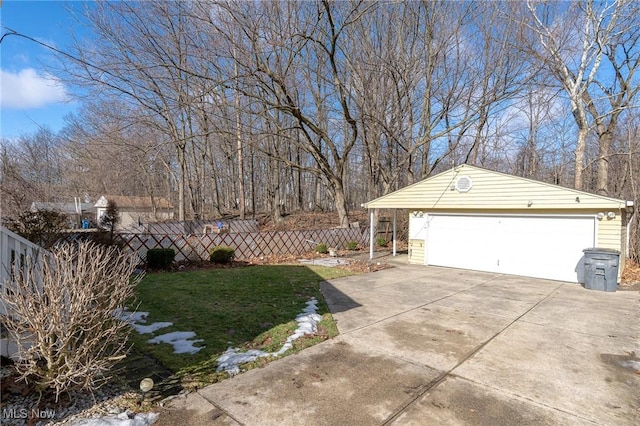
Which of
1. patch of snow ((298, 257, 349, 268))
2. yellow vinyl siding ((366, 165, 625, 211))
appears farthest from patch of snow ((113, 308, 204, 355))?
yellow vinyl siding ((366, 165, 625, 211))

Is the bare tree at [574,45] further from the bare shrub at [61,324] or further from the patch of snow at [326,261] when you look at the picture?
the bare shrub at [61,324]

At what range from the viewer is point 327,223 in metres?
20.5

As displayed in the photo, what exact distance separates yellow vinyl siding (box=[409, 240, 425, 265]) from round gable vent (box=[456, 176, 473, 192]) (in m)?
2.23

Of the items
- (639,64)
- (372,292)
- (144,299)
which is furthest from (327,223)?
(639,64)

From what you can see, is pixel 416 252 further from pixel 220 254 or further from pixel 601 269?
pixel 220 254

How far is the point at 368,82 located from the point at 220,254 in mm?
10828

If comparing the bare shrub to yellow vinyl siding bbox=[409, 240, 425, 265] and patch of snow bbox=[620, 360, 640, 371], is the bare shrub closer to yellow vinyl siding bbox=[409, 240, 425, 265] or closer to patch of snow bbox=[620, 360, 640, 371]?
patch of snow bbox=[620, 360, 640, 371]

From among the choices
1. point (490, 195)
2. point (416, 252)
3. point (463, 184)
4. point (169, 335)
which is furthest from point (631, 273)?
point (169, 335)

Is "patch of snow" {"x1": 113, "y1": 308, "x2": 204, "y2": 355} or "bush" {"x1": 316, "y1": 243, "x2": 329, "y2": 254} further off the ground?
"bush" {"x1": 316, "y1": 243, "x2": 329, "y2": 254}

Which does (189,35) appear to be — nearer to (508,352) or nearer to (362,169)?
(508,352)

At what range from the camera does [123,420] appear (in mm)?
2572

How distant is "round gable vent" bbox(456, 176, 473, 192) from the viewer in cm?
1041

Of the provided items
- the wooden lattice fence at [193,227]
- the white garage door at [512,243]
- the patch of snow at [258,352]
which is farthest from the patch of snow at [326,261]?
the wooden lattice fence at [193,227]

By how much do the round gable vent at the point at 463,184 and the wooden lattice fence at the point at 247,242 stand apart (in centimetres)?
641
